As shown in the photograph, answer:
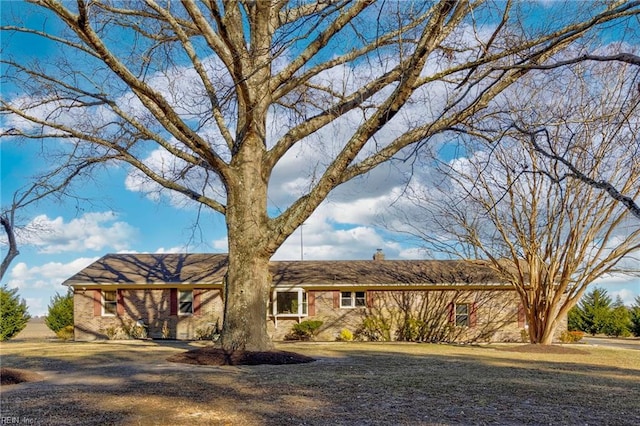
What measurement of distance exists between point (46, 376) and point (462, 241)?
15282 mm

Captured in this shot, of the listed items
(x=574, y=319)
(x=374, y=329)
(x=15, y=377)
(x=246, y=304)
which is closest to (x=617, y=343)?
(x=574, y=319)

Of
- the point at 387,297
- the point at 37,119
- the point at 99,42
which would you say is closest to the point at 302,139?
the point at 99,42

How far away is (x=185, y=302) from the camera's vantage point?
2614 centimetres

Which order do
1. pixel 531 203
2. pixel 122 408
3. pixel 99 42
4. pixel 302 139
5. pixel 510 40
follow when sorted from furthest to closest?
pixel 531 203 < pixel 302 139 < pixel 99 42 < pixel 510 40 < pixel 122 408

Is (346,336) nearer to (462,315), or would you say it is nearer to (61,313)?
(462,315)

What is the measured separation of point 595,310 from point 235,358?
992 inches

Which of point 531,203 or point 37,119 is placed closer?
point 37,119

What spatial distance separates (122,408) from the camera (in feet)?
22.1

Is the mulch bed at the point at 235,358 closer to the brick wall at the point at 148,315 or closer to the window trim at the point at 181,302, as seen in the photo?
the brick wall at the point at 148,315

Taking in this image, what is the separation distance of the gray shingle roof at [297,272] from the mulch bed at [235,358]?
493 inches

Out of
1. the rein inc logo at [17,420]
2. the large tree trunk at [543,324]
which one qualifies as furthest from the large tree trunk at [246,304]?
the large tree trunk at [543,324]

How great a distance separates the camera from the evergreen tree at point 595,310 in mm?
30875

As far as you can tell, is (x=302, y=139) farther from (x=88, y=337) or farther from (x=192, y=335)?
(x=88, y=337)

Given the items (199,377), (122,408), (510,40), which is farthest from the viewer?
(510,40)
